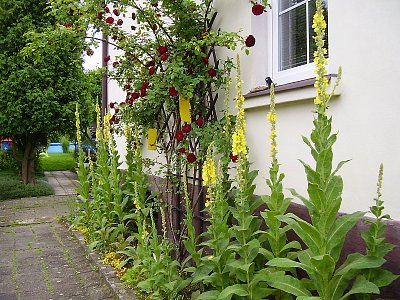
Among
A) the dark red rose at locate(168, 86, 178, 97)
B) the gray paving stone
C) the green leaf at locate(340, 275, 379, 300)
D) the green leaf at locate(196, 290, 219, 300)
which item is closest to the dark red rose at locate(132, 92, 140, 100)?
the dark red rose at locate(168, 86, 178, 97)

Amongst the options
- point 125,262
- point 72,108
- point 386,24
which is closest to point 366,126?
point 386,24

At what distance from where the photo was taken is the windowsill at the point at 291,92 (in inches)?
118

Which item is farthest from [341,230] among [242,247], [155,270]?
[155,270]

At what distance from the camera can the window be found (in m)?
3.43

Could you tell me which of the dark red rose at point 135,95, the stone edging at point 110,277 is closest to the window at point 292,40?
the dark red rose at point 135,95

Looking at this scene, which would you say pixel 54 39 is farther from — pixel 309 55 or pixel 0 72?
pixel 0 72

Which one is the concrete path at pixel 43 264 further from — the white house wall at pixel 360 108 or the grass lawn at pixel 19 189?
the grass lawn at pixel 19 189

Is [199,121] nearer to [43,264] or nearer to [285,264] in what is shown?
[285,264]

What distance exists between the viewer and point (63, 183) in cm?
1412

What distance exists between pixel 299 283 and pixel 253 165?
1490 mm

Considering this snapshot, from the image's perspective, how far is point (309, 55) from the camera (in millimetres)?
3410

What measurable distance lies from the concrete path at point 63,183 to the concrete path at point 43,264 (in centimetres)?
345

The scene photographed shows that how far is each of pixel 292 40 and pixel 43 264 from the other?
378 cm

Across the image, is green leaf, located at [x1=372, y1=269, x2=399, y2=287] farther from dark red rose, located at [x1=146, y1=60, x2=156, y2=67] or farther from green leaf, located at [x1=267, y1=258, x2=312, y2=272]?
dark red rose, located at [x1=146, y1=60, x2=156, y2=67]
